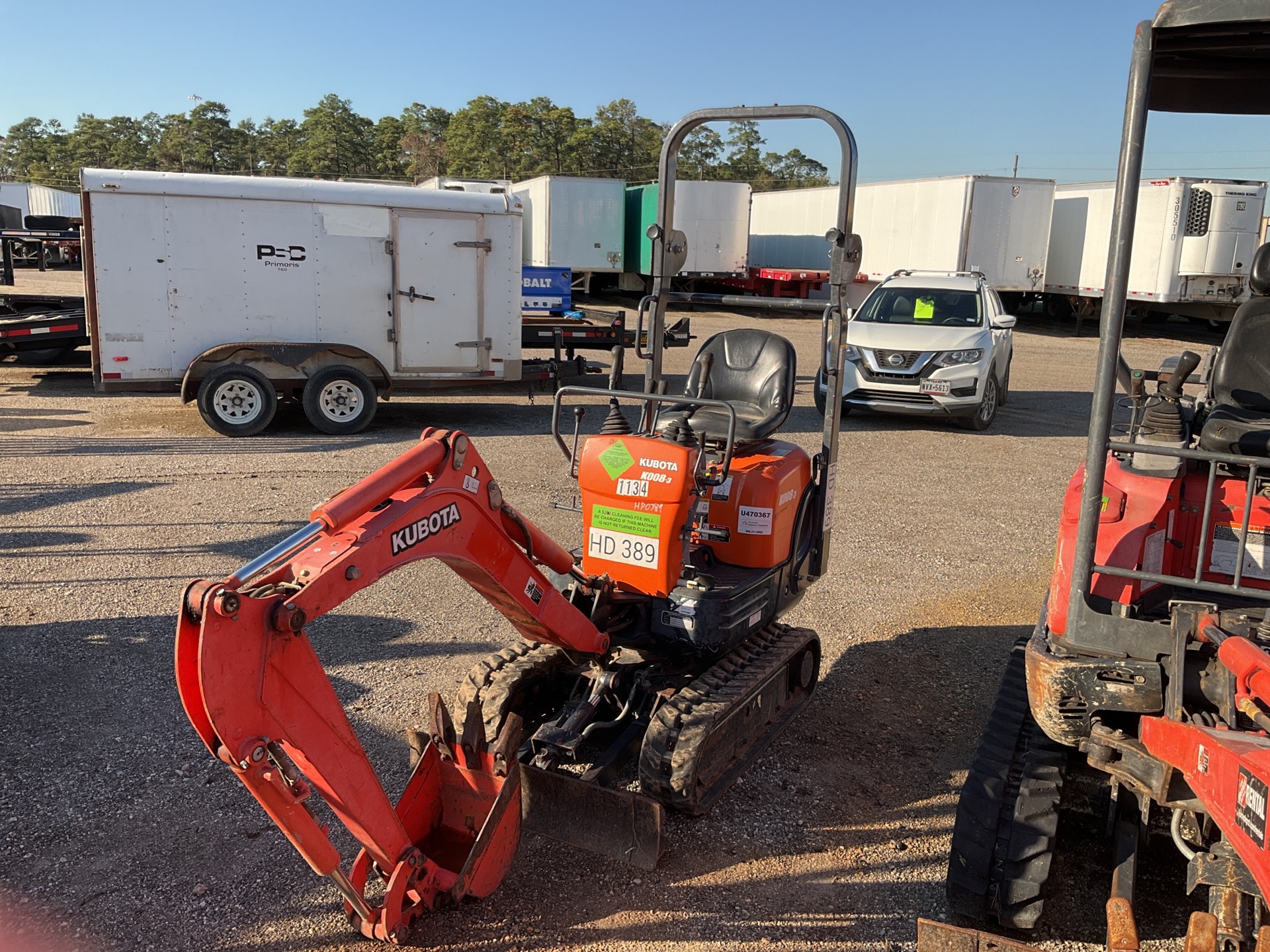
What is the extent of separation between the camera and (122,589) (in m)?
6.61

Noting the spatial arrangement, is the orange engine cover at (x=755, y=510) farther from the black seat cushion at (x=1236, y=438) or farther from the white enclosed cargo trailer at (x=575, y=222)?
the white enclosed cargo trailer at (x=575, y=222)

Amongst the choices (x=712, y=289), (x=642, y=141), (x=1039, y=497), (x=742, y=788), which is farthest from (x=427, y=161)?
(x=742, y=788)

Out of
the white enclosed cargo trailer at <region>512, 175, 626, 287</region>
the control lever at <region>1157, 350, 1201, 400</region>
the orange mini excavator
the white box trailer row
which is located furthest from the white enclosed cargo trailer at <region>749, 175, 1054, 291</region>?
the control lever at <region>1157, 350, 1201, 400</region>

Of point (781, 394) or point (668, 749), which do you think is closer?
point (668, 749)

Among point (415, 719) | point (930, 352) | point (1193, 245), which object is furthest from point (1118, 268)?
point (1193, 245)

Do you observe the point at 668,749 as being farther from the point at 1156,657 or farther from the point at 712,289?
the point at 712,289

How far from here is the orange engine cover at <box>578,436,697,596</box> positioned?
14.2 ft

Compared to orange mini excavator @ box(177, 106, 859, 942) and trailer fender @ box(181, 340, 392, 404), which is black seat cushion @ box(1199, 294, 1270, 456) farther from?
trailer fender @ box(181, 340, 392, 404)

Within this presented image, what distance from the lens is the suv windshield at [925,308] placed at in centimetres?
1361

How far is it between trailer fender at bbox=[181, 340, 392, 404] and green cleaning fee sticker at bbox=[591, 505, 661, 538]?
26.7 ft

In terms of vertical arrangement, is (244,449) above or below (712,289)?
below

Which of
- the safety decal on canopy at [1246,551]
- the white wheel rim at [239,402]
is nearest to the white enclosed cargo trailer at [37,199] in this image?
the white wheel rim at [239,402]

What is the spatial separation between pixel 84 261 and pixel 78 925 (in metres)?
9.62

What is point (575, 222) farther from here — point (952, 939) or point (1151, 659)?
point (952, 939)
